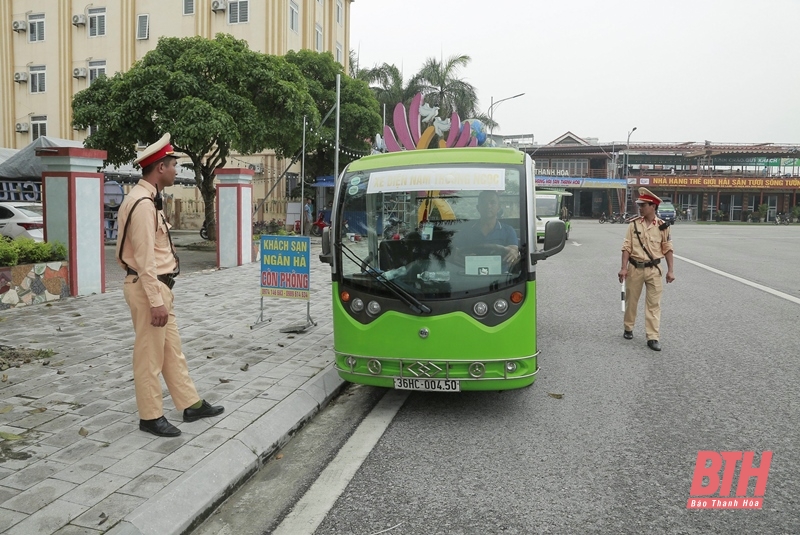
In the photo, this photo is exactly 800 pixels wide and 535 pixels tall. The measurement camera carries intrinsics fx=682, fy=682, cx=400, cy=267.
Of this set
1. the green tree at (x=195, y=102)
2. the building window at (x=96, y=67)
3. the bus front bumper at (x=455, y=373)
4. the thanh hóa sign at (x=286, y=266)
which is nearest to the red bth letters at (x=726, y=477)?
the bus front bumper at (x=455, y=373)

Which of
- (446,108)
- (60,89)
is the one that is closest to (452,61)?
(446,108)

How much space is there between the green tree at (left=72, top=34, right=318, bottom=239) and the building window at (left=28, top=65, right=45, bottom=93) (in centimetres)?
1923

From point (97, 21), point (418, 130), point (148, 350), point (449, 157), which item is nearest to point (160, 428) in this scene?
point (148, 350)

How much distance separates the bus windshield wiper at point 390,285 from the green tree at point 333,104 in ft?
73.0

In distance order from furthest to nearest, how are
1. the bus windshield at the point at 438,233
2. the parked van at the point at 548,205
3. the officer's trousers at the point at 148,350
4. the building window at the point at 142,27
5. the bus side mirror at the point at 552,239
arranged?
the building window at the point at 142,27, the parked van at the point at 548,205, the bus side mirror at the point at 552,239, the bus windshield at the point at 438,233, the officer's trousers at the point at 148,350

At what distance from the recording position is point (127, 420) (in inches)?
192

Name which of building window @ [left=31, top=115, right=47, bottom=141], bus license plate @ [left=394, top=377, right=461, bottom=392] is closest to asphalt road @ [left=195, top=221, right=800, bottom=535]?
bus license plate @ [left=394, top=377, right=461, bottom=392]

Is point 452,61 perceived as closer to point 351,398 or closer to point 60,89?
point 60,89

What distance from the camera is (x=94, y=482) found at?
12.5 ft

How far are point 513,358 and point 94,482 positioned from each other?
2.97 m

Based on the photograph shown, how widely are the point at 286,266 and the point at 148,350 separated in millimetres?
3960

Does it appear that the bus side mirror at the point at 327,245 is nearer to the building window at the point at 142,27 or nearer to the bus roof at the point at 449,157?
the bus roof at the point at 449,157

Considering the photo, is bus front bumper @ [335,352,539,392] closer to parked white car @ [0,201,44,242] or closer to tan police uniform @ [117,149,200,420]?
tan police uniform @ [117,149,200,420]

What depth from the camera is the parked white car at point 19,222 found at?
54.5 feet
